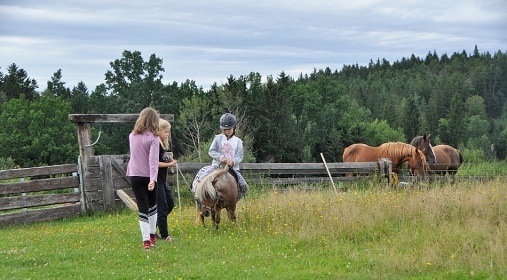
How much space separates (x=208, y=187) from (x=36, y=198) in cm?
624

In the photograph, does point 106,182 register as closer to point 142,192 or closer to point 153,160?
point 142,192

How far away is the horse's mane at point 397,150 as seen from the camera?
686 inches

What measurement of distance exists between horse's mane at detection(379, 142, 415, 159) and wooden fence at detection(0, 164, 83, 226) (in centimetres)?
922

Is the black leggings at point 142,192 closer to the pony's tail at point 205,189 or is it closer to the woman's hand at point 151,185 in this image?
the woman's hand at point 151,185

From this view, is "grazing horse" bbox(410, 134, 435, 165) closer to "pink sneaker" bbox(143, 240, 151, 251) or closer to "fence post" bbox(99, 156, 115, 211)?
"fence post" bbox(99, 156, 115, 211)

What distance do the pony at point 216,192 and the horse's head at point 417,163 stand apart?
28.8ft

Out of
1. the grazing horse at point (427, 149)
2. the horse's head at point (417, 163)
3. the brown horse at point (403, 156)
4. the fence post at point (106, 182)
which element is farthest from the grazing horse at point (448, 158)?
the fence post at point (106, 182)

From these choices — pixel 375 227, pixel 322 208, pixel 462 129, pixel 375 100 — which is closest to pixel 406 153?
pixel 322 208

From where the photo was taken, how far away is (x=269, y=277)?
270 inches

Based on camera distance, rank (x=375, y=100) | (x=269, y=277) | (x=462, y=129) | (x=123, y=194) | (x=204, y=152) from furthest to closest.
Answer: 1. (x=375, y=100)
2. (x=462, y=129)
3. (x=204, y=152)
4. (x=123, y=194)
5. (x=269, y=277)

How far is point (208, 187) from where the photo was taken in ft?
31.8

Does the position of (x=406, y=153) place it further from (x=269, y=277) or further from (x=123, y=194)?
(x=269, y=277)

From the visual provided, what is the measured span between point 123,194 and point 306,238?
7011 mm

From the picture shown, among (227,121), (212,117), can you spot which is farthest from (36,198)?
(212,117)
